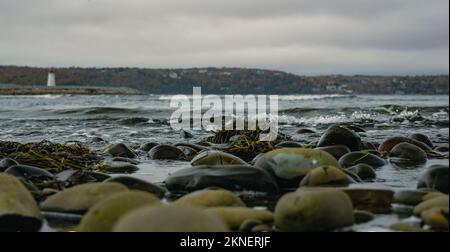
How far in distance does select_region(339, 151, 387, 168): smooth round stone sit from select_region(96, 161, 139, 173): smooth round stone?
2824 millimetres

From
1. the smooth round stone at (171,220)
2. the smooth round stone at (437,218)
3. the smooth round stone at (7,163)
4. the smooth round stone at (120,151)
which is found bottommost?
the smooth round stone at (120,151)

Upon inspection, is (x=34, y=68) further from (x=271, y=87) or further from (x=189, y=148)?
(x=189, y=148)

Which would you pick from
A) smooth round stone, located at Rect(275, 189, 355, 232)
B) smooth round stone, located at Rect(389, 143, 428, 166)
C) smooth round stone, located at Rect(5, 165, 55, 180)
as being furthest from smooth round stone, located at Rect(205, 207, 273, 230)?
smooth round stone, located at Rect(389, 143, 428, 166)

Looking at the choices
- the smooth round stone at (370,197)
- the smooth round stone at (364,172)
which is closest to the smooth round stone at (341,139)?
the smooth round stone at (364,172)

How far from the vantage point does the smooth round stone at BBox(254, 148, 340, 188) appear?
5.79 m

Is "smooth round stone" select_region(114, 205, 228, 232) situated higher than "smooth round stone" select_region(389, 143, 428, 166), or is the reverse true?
"smooth round stone" select_region(114, 205, 228, 232)

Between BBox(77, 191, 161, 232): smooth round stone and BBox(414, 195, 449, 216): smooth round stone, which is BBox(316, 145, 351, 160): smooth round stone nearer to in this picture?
BBox(414, 195, 449, 216): smooth round stone

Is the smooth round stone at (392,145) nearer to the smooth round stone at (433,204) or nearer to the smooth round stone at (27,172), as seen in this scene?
the smooth round stone at (433,204)

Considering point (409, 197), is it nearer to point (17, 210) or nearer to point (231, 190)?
point (231, 190)

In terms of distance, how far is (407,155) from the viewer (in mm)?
8227

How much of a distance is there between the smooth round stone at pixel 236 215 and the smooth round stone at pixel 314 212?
14 cm

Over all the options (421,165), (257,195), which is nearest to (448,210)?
(257,195)

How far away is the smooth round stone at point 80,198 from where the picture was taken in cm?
473

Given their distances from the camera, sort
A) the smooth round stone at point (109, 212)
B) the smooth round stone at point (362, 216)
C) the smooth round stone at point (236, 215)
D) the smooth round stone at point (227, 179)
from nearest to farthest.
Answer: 1. the smooth round stone at point (109, 212)
2. the smooth round stone at point (236, 215)
3. the smooth round stone at point (362, 216)
4. the smooth round stone at point (227, 179)
